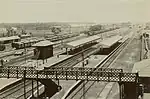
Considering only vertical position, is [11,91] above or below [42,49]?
below

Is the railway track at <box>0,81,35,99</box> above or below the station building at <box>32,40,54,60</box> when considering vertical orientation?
below

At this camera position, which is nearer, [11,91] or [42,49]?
[11,91]

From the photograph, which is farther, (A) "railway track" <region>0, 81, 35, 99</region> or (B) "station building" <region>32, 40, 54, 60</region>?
(B) "station building" <region>32, 40, 54, 60</region>

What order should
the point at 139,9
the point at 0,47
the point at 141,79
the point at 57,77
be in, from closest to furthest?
the point at 141,79
the point at 57,77
the point at 139,9
the point at 0,47

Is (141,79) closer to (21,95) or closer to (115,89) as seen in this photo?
(115,89)

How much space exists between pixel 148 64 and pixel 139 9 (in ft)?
52.9

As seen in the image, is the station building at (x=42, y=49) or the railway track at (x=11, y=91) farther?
the station building at (x=42, y=49)

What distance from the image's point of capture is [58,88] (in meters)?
25.0

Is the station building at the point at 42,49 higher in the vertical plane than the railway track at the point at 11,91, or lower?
higher

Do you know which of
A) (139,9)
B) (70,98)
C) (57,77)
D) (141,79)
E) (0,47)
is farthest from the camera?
(0,47)

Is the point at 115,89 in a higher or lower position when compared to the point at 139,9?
lower

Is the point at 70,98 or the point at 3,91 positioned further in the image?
the point at 3,91

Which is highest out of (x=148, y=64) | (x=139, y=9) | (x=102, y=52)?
(x=139, y=9)

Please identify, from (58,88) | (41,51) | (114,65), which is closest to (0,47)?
(41,51)
